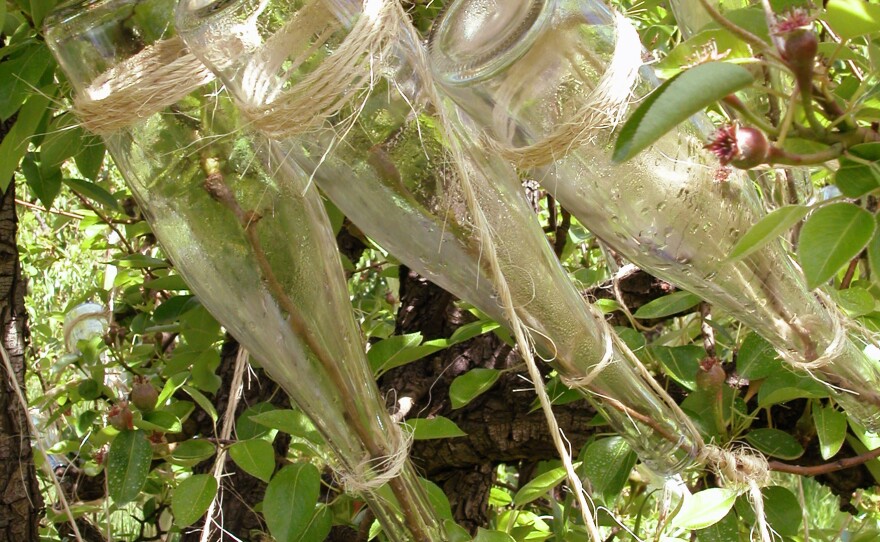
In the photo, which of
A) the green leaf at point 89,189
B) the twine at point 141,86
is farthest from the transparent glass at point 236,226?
the green leaf at point 89,189

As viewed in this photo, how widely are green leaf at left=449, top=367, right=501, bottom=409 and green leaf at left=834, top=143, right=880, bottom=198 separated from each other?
42cm

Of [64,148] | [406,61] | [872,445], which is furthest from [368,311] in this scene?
[406,61]

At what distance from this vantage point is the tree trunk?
2.41ft

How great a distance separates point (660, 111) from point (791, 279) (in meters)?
0.31

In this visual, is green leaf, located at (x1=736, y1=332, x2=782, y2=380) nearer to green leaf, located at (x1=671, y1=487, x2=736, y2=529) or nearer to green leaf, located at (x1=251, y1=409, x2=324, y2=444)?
green leaf, located at (x1=671, y1=487, x2=736, y2=529)

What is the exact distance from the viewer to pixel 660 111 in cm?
28

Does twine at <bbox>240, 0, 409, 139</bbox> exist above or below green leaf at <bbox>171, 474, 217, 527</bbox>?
above

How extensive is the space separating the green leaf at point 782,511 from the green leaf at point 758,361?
0.27 ft

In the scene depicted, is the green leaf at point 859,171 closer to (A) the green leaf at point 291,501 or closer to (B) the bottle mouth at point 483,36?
(B) the bottle mouth at point 483,36

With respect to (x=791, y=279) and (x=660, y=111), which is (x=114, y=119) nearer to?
(x=660, y=111)

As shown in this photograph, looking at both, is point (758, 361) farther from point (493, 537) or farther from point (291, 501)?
point (291, 501)

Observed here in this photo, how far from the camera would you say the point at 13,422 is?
0.74 m

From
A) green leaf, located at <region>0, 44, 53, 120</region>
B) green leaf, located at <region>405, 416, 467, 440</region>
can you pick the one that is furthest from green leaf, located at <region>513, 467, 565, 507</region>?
green leaf, located at <region>0, 44, 53, 120</region>

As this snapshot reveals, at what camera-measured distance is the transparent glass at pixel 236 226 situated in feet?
1.42
